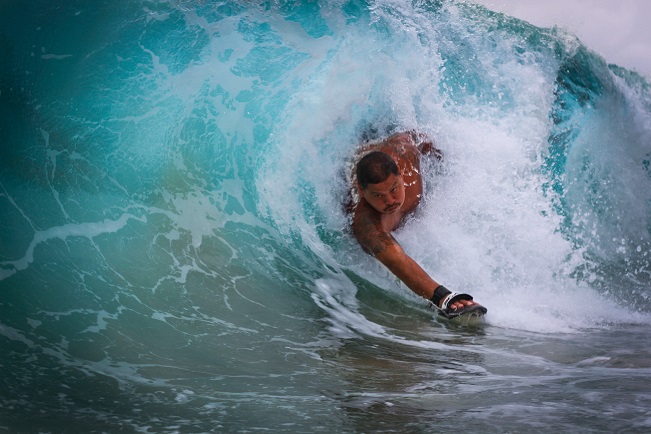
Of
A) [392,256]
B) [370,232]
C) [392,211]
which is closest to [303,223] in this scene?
[370,232]

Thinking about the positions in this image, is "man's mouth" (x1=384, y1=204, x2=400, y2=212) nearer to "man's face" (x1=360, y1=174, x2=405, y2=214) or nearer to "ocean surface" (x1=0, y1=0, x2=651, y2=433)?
"man's face" (x1=360, y1=174, x2=405, y2=214)

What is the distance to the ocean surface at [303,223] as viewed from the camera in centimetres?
257

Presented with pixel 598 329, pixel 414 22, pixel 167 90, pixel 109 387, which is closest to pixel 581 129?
pixel 414 22

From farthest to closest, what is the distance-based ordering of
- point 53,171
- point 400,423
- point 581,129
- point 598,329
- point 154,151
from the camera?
point 581,129, point 154,151, point 53,171, point 598,329, point 400,423

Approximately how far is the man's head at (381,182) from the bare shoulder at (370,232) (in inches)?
4.5

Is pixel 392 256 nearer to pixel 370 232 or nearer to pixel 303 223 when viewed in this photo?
pixel 370 232

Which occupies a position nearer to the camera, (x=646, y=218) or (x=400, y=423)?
(x=400, y=423)

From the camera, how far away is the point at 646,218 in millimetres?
5898

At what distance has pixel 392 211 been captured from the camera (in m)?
4.20

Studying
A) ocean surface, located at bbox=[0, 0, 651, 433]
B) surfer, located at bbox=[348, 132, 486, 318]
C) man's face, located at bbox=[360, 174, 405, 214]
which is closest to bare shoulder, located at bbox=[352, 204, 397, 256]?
surfer, located at bbox=[348, 132, 486, 318]

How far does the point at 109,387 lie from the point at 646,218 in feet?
16.7

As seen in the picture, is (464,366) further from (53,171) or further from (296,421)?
(53,171)

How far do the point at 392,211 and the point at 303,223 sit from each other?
0.94 m

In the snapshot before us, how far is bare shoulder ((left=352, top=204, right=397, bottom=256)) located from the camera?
4.15 m
